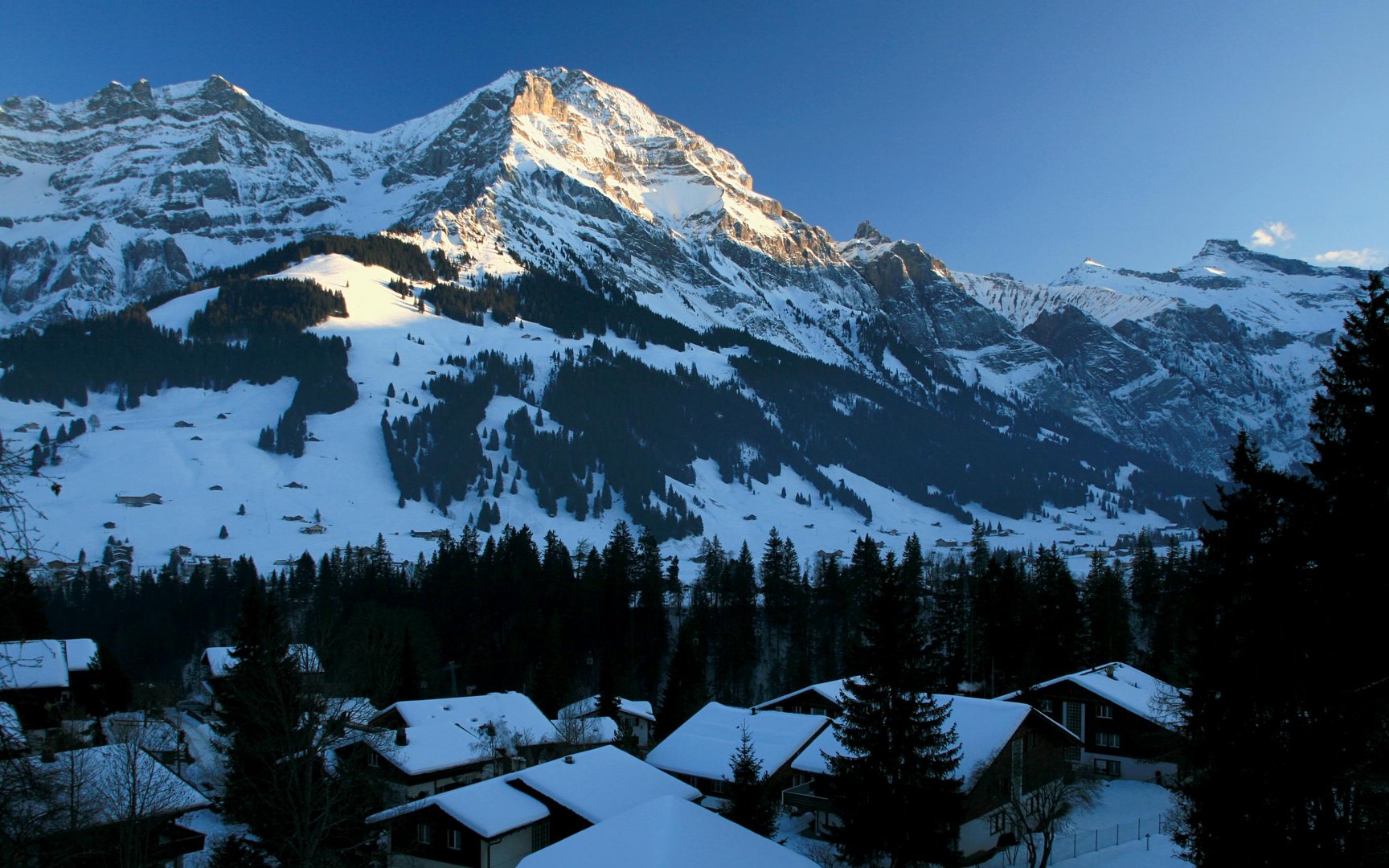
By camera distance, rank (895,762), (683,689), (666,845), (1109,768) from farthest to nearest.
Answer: (683,689) < (1109,768) < (895,762) < (666,845)

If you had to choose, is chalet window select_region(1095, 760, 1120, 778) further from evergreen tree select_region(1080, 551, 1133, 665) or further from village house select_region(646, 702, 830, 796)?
village house select_region(646, 702, 830, 796)

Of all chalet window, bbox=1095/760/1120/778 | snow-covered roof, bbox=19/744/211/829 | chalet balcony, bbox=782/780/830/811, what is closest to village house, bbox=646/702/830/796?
chalet balcony, bbox=782/780/830/811

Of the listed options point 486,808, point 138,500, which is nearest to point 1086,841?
point 486,808

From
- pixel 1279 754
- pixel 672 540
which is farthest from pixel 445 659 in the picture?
pixel 672 540

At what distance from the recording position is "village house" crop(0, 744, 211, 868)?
17.0 meters

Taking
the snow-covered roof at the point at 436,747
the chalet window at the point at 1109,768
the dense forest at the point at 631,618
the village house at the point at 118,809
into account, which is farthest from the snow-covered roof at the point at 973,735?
the village house at the point at 118,809

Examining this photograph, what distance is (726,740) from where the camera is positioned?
40.0m

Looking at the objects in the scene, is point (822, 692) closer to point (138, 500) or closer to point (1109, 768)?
point (1109, 768)

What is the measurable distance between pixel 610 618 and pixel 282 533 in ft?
206

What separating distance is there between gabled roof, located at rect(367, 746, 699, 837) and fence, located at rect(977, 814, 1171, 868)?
40.0 ft

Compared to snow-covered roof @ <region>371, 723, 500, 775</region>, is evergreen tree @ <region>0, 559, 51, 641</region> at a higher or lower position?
higher

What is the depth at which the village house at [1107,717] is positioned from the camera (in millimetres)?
44188

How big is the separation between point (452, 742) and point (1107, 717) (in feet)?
117

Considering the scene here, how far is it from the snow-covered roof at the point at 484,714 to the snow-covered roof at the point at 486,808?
10921mm
